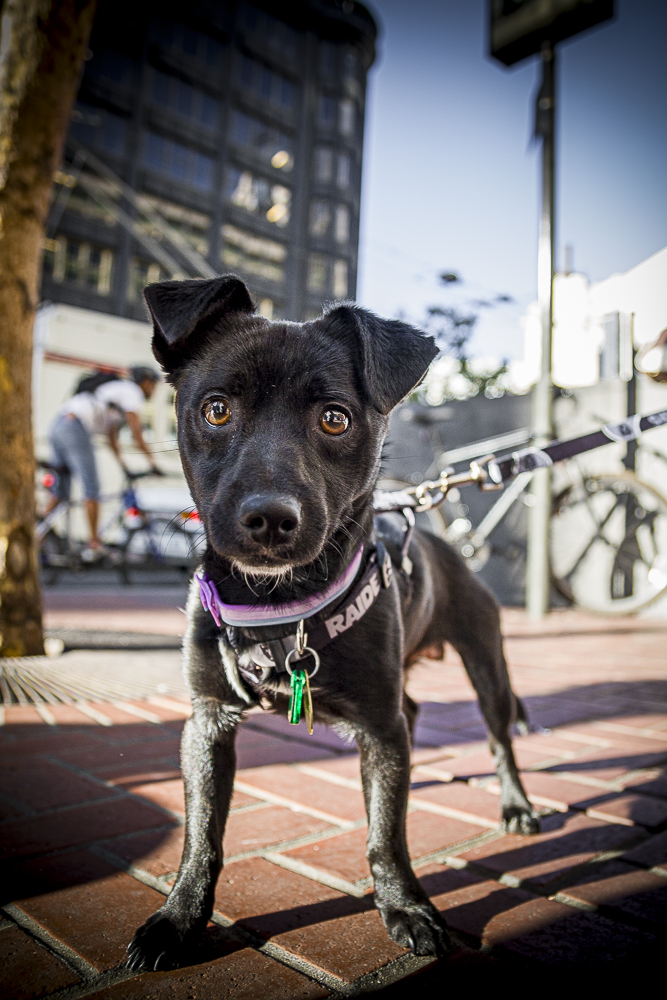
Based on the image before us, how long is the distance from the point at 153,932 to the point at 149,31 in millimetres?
32951

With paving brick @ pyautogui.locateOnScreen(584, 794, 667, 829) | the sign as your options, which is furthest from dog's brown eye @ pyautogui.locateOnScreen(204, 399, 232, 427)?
the sign

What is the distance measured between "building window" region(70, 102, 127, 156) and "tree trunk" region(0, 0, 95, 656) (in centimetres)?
2498

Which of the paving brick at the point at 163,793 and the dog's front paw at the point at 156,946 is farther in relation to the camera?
the paving brick at the point at 163,793

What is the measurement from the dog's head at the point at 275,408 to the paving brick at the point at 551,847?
101 centimetres

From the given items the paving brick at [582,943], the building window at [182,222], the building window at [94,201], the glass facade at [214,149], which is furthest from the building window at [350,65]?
the paving brick at [582,943]

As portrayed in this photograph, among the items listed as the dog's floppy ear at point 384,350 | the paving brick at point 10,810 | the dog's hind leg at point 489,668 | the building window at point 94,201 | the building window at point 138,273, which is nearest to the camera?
the dog's floppy ear at point 384,350

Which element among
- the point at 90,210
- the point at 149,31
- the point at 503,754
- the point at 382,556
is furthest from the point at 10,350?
the point at 149,31

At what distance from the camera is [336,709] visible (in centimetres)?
151

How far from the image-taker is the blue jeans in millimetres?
7523

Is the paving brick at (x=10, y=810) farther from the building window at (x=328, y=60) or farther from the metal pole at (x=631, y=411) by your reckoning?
the building window at (x=328, y=60)

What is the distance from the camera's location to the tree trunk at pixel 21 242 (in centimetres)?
375

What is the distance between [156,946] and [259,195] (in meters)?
32.8

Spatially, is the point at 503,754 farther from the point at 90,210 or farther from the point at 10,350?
the point at 90,210

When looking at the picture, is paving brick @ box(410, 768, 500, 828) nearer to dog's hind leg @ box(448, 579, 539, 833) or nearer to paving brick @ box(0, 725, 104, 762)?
dog's hind leg @ box(448, 579, 539, 833)
